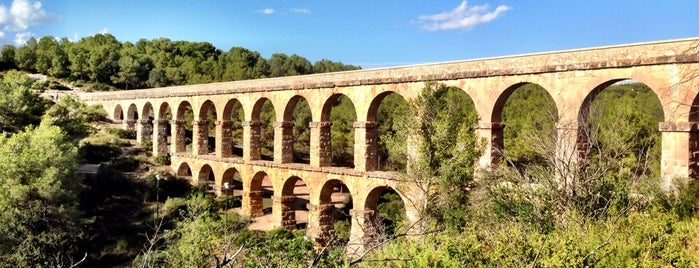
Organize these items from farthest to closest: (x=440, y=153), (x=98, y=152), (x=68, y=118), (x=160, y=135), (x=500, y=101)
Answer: (x=160, y=135)
(x=98, y=152)
(x=68, y=118)
(x=500, y=101)
(x=440, y=153)

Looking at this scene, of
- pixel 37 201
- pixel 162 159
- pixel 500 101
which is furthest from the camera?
pixel 162 159

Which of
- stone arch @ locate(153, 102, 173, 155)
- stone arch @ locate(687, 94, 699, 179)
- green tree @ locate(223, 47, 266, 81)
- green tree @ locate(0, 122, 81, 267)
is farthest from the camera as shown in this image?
green tree @ locate(223, 47, 266, 81)

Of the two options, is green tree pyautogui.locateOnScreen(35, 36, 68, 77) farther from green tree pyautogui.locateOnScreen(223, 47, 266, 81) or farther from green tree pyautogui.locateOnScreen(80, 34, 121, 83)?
green tree pyautogui.locateOnScreen(223, 47, 266, 81)

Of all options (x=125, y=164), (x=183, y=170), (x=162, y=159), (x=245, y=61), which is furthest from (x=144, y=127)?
(x=245, y=61)

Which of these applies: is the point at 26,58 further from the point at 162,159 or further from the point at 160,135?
the point at 162,159

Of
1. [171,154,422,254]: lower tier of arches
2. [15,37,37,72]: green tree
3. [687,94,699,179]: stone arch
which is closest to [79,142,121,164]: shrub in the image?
[171,154,422,254]: lower tier of arches

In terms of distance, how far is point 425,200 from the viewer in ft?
54.6

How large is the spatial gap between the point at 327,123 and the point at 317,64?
50.8 meters

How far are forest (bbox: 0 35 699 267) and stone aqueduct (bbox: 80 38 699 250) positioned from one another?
28.9 inches

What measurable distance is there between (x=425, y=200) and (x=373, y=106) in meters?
6.32

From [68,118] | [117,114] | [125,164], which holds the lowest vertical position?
[125,164]

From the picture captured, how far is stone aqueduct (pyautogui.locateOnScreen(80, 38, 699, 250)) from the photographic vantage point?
14.9 m

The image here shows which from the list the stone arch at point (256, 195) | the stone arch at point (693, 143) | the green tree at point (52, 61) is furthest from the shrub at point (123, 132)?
the stone arch at point (693, 143)

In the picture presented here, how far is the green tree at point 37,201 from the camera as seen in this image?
19609 millimetres
